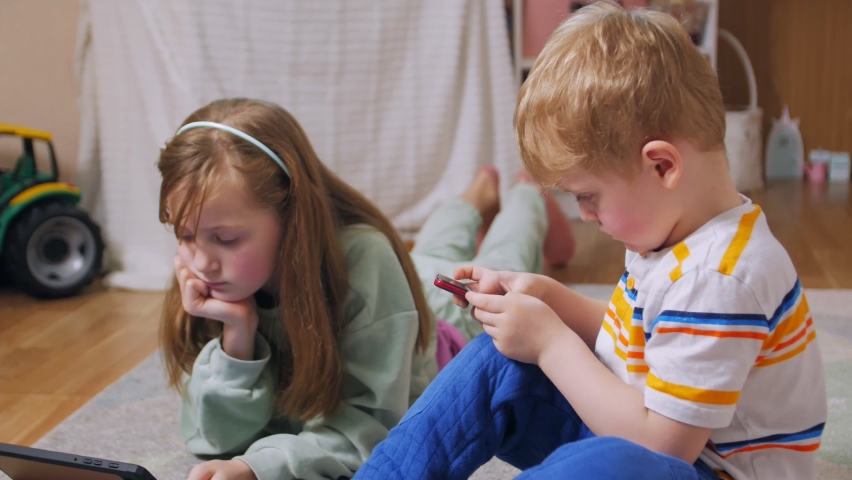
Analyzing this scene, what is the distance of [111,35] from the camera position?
6.35 feet

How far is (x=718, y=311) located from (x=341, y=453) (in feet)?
1.63

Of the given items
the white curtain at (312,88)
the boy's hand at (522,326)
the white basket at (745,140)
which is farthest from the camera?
the white basket at (745,140)

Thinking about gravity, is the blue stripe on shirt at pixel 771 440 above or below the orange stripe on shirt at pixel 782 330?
below

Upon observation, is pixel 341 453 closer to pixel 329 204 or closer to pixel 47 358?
pixel 329 204

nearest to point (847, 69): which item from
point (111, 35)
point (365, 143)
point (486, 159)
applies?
point (486, 159)

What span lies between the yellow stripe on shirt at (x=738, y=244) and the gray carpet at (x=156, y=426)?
0.46 meters

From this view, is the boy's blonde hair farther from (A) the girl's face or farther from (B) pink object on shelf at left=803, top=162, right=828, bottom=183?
A: (B) pink object on shelf at left=803, top=162, right=828, bottom=183

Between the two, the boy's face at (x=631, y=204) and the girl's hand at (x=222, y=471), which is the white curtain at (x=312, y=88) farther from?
the boy's face at (x=631, y=204)

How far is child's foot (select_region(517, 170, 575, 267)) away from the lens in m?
1.76

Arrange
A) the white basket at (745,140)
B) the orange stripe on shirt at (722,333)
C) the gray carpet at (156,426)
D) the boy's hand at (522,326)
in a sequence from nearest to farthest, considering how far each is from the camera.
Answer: the orange stripe on shirt at (722,333)
the boy's hand at (522,326)
the gray carpet at (156,426)
the white basket at (745,140)

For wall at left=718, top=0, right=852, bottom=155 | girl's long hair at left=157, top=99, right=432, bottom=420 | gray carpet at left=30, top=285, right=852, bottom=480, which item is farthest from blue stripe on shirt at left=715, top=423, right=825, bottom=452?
wall at left=718, top=0, right=852, bottom=155

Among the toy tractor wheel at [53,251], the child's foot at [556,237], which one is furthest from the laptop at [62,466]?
the child's foot at [556,237]

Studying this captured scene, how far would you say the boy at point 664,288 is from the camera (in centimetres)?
56

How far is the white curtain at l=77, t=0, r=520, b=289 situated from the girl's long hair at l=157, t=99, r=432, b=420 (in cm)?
101
